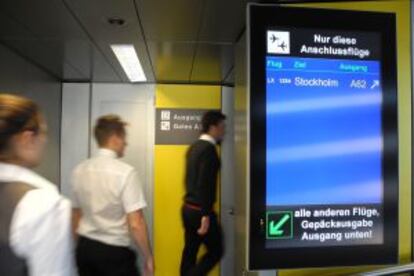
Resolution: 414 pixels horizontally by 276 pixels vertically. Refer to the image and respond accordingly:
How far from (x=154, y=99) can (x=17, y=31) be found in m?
2.48

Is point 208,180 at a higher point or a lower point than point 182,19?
lower

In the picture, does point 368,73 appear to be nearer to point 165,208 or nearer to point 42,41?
point 42,41

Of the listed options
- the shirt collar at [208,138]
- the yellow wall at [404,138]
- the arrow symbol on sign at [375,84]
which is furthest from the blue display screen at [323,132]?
the shirt collar at [208,138]

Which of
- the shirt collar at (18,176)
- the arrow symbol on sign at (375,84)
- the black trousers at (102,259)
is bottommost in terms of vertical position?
the black trousers at (102,259)

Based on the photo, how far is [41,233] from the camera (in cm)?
121

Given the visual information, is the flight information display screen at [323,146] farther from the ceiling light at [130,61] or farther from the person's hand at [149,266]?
the ceiling light at [130,61]

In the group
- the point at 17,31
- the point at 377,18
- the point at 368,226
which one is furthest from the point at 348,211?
the point at 17,31

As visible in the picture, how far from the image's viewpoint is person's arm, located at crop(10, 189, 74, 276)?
47.2 inches

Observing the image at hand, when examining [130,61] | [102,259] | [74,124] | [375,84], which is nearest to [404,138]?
[375,84]

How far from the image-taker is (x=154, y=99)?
6.09 m

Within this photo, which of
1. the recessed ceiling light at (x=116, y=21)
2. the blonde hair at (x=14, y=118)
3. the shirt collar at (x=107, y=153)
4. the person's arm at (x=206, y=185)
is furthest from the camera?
the person's arm at (x=206, y=185)

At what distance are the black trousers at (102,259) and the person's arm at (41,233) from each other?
162cm

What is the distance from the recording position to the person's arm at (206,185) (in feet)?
12.5

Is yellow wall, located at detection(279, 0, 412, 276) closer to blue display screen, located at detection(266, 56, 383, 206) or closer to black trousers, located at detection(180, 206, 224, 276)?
blue display screen, located at detection(266, 56, 383, 206)
